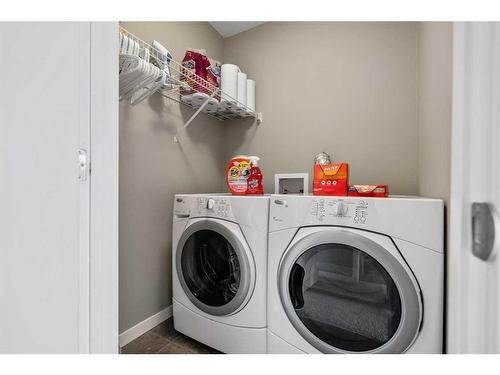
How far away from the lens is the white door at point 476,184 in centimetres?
27

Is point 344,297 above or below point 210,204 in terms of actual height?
below

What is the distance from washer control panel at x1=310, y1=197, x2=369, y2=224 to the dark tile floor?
94 centimetres

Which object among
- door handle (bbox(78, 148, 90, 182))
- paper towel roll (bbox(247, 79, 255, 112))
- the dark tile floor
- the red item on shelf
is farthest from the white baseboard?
paper towel roll (bbox(247, 79, 255, 112))

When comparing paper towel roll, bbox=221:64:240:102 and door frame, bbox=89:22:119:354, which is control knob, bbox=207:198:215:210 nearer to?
door frame, bbox=89:22:119:354

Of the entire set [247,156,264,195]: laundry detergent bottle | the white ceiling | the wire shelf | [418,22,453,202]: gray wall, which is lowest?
[247,156,264,195]: laundry detergent bottle

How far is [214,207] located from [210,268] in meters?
0.36

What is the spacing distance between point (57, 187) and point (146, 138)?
84 centimetres

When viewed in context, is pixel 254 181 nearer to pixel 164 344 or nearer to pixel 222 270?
pixel 222 270

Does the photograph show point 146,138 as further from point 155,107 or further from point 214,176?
point 214,176

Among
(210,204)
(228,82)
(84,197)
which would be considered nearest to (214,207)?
(210,204)

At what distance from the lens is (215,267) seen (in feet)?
3.96

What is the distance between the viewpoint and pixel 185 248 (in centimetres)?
125

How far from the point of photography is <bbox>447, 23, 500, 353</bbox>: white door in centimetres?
27
